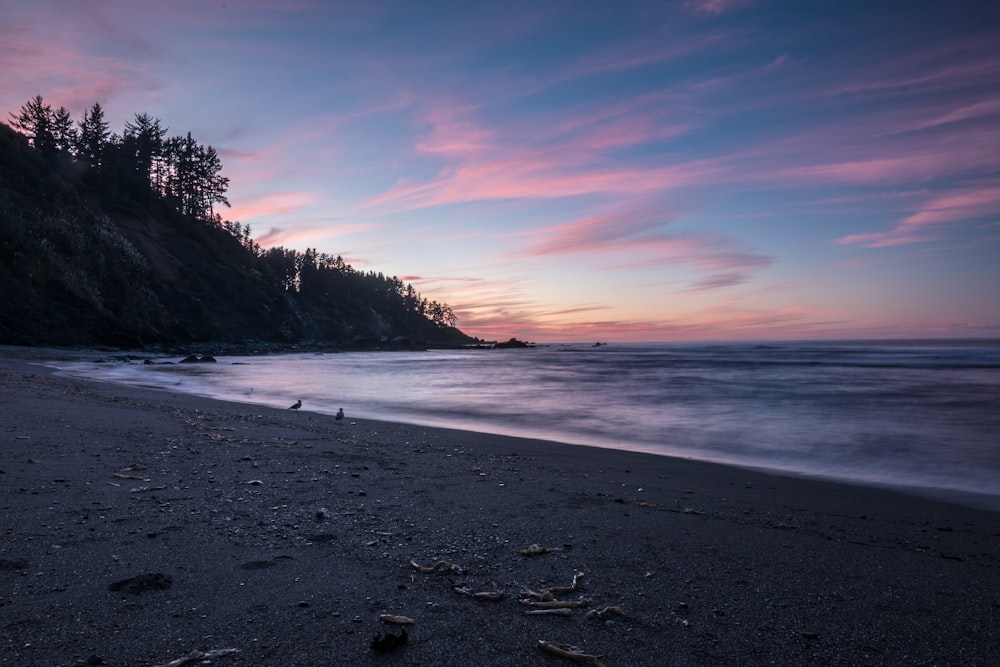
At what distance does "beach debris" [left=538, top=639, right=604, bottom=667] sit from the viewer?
81.8 inches

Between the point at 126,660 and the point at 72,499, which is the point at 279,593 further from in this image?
the point at 72,499

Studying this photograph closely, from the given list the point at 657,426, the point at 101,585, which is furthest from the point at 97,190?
the point at 101,585

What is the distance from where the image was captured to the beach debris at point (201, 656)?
1936 millimetres

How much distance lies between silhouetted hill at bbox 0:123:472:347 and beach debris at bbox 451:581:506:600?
31.4 m

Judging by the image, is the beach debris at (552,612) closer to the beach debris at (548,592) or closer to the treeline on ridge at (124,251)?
the beach debris at (548,592)

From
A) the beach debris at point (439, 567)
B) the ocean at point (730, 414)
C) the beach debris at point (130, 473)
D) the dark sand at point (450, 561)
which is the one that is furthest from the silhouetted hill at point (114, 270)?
the beach debris at point (439, 567)

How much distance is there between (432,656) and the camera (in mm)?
2088

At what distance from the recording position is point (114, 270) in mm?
35219

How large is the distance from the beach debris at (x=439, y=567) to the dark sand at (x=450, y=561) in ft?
0.12

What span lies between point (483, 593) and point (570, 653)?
0.60 metres

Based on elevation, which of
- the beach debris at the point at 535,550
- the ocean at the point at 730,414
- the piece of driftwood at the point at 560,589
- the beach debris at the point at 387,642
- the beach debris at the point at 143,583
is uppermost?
the beach debris at the point at 143,583

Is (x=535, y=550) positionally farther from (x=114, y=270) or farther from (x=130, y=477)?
(x=114, y=270)

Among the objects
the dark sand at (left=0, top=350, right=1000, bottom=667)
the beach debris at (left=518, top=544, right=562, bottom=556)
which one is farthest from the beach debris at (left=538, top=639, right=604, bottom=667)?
the beach debris at (left=518, top=544, right=562, bottom=556)

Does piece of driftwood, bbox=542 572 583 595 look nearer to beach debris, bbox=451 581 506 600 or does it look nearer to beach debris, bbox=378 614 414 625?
beach debris, bbox=451 581 506 600
